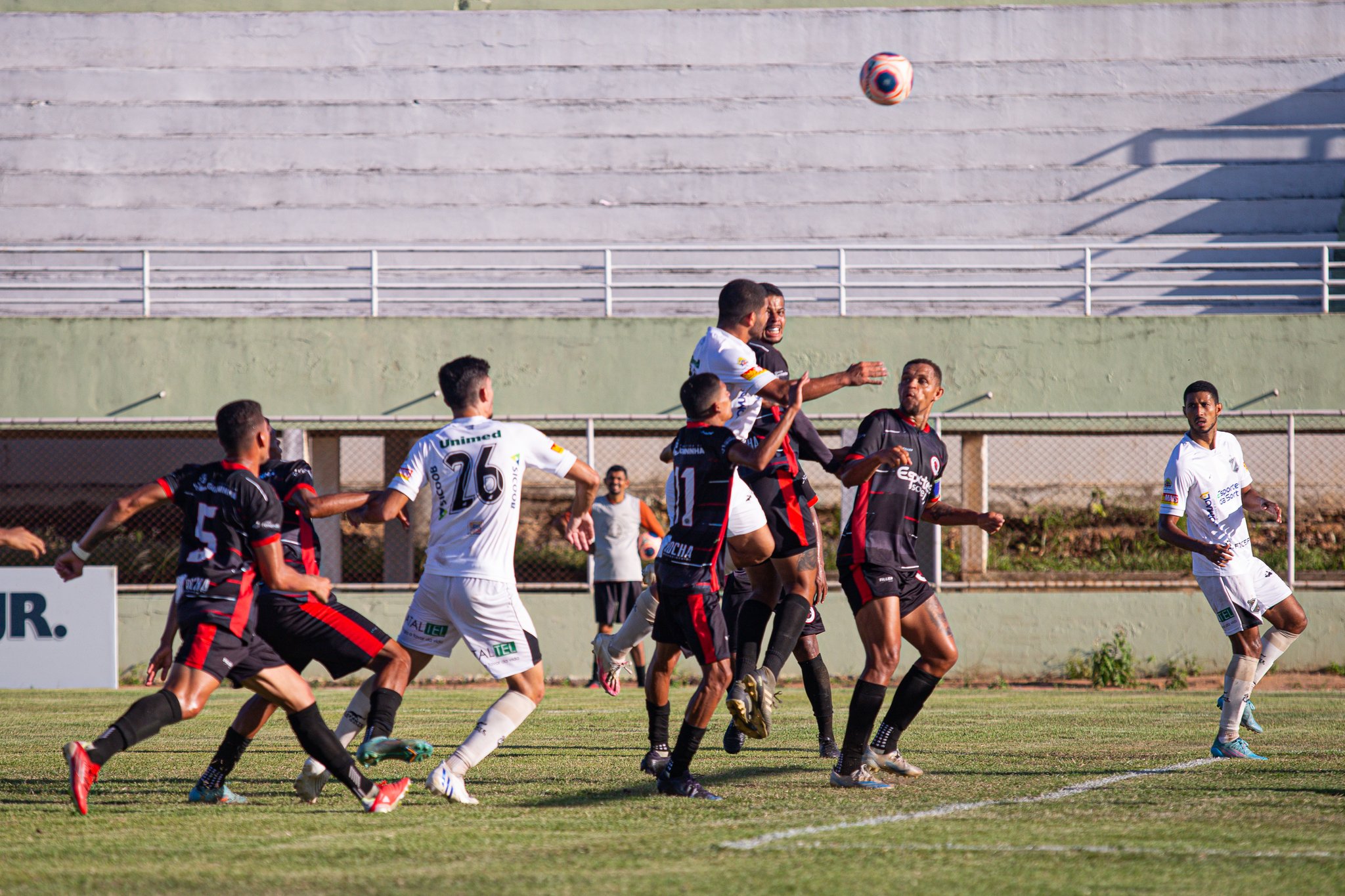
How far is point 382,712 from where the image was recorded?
21.5 feet

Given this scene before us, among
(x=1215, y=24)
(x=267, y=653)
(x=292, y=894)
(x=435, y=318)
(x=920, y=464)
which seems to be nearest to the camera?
(x=292, y=894)

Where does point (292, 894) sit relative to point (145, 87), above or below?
below

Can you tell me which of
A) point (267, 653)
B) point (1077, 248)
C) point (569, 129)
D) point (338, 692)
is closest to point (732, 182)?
point (569, 129)

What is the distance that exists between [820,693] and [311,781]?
317 centimetres

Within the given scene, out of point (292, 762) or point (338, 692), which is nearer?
point (292, 762)

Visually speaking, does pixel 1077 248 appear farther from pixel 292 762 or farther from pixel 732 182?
pixel 292 762

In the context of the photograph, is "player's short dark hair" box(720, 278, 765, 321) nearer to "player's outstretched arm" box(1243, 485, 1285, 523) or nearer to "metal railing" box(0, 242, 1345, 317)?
"player's outstretched arm" box(1243, 485, 1285, 523)

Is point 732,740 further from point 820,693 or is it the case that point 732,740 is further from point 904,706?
point 904,706

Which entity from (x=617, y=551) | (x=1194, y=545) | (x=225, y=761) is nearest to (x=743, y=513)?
(x=225, y=761)

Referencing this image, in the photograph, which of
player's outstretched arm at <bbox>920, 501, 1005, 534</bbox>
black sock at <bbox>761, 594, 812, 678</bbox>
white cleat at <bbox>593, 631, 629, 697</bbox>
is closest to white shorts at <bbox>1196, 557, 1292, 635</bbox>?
player's outstretched arm at <bbox>920, 501, 1005, 534</bbox>

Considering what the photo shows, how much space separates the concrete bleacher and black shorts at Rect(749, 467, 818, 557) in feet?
50.9

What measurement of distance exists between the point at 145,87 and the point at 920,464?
67.0 feet

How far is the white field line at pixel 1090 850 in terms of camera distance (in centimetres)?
509

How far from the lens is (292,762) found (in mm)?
8352
